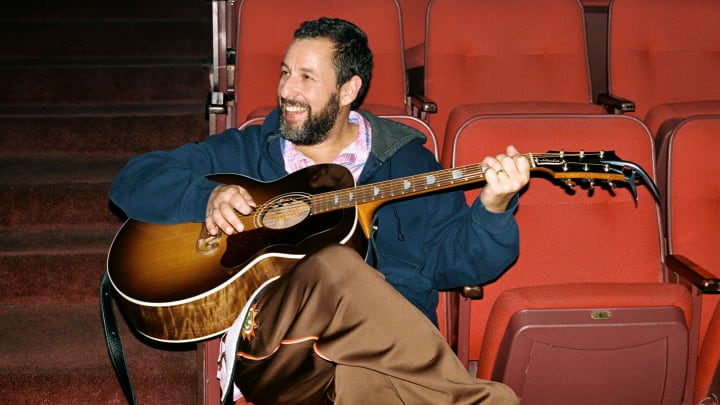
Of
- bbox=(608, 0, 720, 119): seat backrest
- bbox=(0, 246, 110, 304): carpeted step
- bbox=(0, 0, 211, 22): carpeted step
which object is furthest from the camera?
bbox=(0, 0, 211, 22): carpeted step

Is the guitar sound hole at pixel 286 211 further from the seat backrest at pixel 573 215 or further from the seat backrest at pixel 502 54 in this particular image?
the seat backrest at pixel 502 54

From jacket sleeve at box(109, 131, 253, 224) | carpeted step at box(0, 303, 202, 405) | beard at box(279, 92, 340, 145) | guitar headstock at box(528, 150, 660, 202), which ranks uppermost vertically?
beard at box(279, 92, 340, 145)

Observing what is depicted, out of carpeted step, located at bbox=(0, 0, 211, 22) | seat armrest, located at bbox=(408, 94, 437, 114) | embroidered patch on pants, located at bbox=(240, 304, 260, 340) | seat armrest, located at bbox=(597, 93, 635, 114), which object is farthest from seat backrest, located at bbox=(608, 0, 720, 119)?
carpeted step, located at bbox=(0, 0, 211, 22)

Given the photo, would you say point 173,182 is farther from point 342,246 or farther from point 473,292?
point 473,292

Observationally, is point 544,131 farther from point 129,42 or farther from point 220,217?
point 129,42

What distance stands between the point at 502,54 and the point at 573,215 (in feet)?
2.58

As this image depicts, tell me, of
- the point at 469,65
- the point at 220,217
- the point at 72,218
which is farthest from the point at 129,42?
the point at 220,217

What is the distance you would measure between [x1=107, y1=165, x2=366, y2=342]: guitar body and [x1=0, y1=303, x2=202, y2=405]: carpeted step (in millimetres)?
437

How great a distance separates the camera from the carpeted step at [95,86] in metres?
2.79

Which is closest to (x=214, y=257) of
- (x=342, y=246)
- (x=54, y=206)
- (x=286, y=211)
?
(x=286, y=211)

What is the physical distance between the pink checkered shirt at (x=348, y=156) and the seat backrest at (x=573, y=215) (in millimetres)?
209

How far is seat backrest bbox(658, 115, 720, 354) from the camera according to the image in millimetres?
1835

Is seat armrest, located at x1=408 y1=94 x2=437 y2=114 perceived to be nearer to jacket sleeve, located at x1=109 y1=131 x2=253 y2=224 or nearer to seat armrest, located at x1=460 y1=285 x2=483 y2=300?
jacket sleeve, located at x1=109 y1=131 x2=253 y2=224

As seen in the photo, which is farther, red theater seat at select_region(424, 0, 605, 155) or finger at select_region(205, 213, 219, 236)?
red theater seat at select_region(424, 0, 605, 155)
